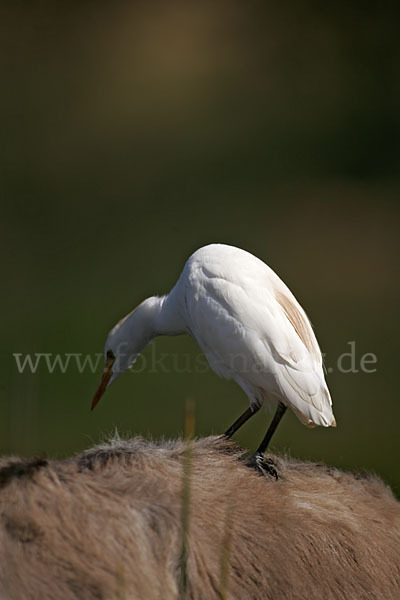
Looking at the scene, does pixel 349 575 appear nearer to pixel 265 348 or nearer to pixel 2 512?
pixel 2 512

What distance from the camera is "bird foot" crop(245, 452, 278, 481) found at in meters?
1.04

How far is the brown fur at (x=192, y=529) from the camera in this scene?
73cm

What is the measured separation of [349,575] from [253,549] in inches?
5.4

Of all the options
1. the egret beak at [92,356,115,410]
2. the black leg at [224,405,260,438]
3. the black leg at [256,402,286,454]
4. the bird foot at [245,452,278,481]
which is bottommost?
the egret beak at [92,356,115,410]

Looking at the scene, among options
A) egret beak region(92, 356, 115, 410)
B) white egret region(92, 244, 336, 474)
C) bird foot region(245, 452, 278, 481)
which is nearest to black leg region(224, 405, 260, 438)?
white egret region(92, 244, 336, 474)

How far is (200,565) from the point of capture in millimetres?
816

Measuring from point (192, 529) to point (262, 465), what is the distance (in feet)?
0.81

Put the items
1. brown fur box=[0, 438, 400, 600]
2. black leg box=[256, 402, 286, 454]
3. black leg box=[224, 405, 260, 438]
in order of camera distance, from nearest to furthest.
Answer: brown fur box=[0, 438, 400, 600] < black leg box=[256, 402, 286, 454] < black leg box=[224, 405, 260, 438]

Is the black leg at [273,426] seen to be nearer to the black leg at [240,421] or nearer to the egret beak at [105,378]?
the black leg at [240,421]

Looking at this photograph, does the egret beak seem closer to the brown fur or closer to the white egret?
the white egret

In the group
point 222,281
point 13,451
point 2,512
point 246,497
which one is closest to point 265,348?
point 222,281

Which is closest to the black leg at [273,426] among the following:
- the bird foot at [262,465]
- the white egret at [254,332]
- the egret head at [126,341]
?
the white egret at [254,332]

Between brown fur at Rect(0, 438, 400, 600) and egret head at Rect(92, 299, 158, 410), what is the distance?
2.90 feet

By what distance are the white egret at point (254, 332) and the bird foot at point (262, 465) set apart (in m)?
0.28
